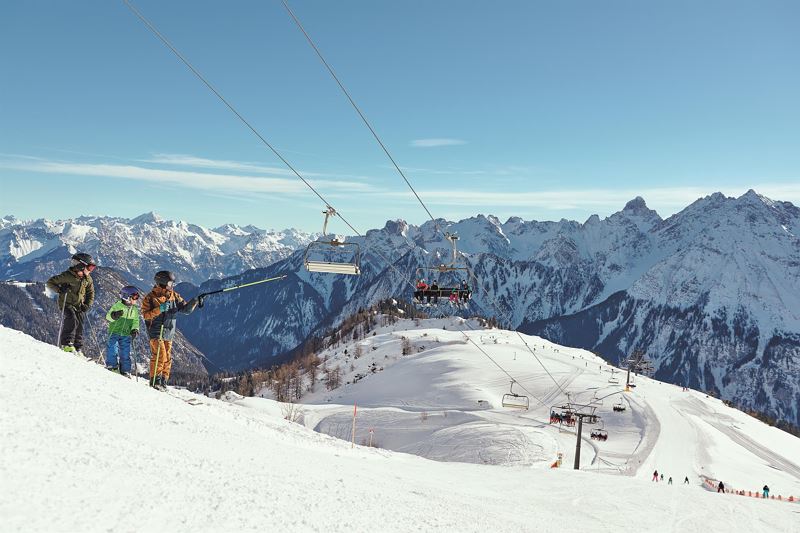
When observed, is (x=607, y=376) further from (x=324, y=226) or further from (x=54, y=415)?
(x=54, y=415)

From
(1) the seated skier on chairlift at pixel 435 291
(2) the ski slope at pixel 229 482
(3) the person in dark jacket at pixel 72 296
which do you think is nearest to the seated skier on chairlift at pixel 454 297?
(1) the seated skier on chairlift at pixel 435 291

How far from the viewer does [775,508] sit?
838 inches

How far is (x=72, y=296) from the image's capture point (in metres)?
17.5

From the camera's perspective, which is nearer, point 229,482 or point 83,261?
point 229,482

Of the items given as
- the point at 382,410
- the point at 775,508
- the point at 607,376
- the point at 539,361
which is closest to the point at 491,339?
the point at 539,361

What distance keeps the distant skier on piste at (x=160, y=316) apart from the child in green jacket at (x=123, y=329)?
44cm

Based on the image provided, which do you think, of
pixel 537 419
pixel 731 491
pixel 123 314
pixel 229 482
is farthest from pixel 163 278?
pixel 537 419

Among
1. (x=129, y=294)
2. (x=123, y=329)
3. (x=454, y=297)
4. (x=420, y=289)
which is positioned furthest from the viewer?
(x=420, y=289)

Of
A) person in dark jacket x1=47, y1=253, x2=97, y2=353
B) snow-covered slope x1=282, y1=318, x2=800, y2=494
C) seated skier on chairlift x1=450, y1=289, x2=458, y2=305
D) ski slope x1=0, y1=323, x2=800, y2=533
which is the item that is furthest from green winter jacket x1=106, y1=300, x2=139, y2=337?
snow-covered slope x1=282, y1=318, x2=800, y2=494

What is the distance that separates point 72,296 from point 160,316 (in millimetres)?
2997

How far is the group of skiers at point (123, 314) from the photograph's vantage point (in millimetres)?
17469

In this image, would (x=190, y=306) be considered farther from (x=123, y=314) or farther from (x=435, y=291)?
(x=435, y=291)

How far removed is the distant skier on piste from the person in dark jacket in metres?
2.28

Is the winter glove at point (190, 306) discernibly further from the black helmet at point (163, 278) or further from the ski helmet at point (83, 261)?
the ski helmet at point (83, 261)
